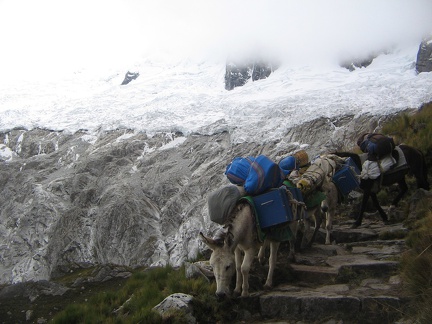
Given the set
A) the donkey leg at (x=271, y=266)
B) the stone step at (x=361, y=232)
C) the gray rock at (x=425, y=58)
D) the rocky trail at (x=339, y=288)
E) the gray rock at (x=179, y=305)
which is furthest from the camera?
the gray rock at (x=425, y=58)

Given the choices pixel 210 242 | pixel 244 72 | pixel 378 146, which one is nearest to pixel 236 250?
pixel 210 242

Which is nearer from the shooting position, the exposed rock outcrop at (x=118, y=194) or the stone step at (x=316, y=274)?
the stone step at (x=316, y=274)

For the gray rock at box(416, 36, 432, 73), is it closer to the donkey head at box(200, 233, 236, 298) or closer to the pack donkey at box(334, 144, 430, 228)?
the pack donkey at box(334, 144, 430, 228)

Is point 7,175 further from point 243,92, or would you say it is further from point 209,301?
point 209,301

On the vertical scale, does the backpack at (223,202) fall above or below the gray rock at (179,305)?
above

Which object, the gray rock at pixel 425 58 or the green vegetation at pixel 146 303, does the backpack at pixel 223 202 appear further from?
the gray rock at pixel 425 58

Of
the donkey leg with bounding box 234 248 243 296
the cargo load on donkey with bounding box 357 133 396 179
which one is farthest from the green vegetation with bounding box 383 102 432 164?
the donkey leg with bounding box 234 248 243 296

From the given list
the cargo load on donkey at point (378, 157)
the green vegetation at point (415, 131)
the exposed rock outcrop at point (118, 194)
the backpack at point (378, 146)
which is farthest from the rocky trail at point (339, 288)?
the exposed rock outcrop at point (118, 194)

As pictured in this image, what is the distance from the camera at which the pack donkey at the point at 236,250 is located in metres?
4.79

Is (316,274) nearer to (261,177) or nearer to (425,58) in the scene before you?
(261,177)

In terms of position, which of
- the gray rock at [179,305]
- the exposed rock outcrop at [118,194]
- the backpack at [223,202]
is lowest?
the exposed rock outcrop at [118,194]

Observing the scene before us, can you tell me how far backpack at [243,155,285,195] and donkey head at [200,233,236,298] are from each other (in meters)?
0.81

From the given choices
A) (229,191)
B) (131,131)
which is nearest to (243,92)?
(131,131)

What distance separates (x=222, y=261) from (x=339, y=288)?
1.51m
